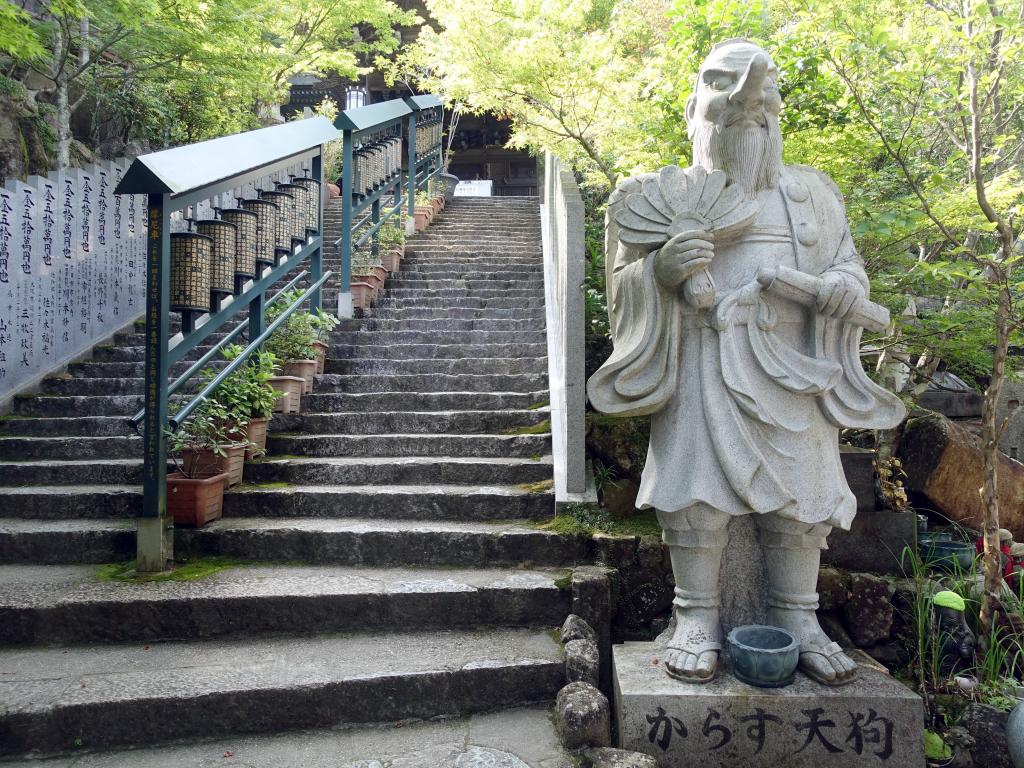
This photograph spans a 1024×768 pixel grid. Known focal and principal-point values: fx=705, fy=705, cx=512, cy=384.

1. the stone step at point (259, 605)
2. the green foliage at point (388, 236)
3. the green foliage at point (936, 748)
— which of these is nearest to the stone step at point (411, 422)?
the stone step at point (259, 605)

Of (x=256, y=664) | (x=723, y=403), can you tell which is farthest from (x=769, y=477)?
(x=256, y=664)

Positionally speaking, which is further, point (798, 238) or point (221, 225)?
point (221, 225)

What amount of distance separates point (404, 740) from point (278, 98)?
1320cm

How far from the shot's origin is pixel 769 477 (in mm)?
2891

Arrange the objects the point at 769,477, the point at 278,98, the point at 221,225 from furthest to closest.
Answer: the point at 278,98 < the point at 221,225 < the point at 769,477

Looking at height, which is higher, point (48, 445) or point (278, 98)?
point (278, 98)

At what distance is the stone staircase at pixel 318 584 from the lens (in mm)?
2893

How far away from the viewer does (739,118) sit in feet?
9.93

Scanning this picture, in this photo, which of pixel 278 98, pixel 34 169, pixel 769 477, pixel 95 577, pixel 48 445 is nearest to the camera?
pixel 769 477

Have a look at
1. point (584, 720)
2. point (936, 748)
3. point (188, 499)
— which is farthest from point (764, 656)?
point (188, 499)

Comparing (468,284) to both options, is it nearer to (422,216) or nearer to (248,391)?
A: (422,216)

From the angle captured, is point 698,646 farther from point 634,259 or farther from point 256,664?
point 256,664

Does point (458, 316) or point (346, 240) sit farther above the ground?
point (346, 240)

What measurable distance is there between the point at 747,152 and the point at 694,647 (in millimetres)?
2120
